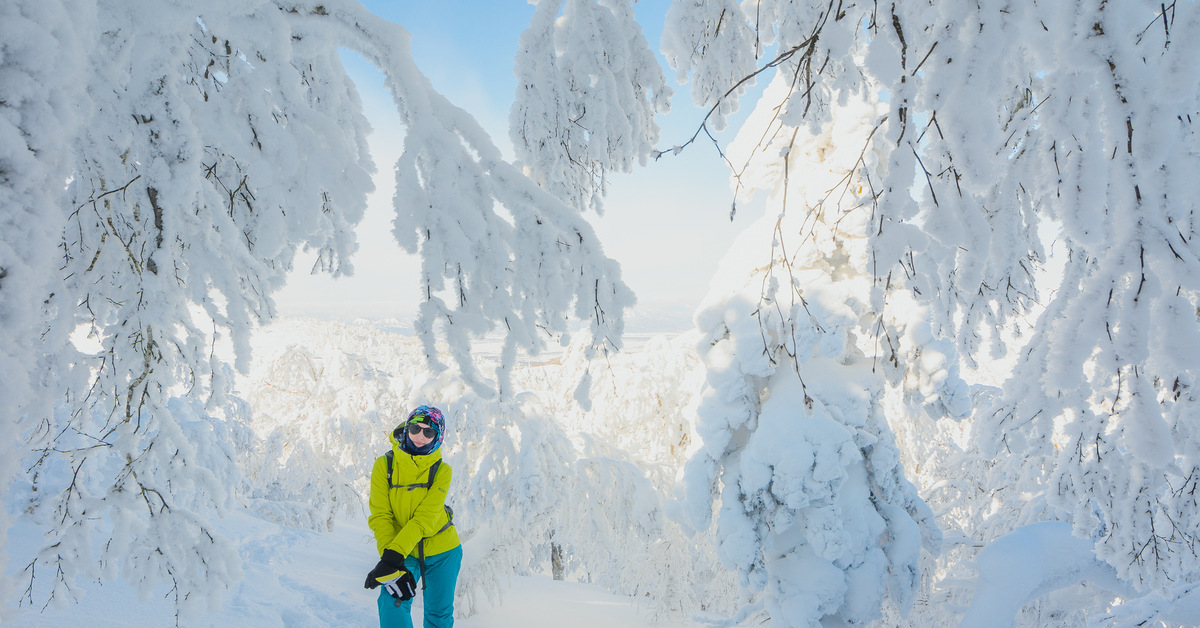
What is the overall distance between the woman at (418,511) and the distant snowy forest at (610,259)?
1035mm

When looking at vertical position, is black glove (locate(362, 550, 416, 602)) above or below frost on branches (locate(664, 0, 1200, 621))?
below

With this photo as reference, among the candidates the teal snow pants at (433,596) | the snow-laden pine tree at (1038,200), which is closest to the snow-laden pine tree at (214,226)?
the snow-laden pine tree at (1038,200)

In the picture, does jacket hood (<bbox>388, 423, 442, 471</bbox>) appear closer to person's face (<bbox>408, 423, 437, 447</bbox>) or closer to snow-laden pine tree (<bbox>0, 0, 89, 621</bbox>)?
person's face (<bbox>408, 423, 437, 447</bbox>)


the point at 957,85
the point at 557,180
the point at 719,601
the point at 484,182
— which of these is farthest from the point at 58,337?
the point at 719,601

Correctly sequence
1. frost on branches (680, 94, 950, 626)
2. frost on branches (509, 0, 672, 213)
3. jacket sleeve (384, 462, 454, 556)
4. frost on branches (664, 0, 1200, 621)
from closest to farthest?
frost on branches (664, 0, 1200, 621) < frost on branches (509, 0, 672, 213) < jacket sleeve (384, 462, 454, 556) < frost on branches (680, 94, 950, 626)

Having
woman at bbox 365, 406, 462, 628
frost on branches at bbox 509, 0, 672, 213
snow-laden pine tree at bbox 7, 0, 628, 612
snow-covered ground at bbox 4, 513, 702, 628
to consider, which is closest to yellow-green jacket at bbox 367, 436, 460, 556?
woman at bbox 365, 406, 462, 628

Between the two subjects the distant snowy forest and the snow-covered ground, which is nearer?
the distant snowy forest

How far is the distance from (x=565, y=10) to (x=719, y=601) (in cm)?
1289

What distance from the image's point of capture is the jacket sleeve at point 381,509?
3463 millimetres

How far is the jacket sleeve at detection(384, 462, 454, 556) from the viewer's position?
3234mm

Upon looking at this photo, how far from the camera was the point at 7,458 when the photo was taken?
0.83m

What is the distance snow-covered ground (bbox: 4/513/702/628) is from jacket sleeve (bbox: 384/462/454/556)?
96cm

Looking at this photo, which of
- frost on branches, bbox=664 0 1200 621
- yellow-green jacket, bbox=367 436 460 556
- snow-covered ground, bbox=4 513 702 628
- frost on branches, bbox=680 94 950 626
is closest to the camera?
frost on branches, bbox=664 0 1200 621

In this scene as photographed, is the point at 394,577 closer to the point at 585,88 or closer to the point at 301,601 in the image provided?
the point at 301,601
